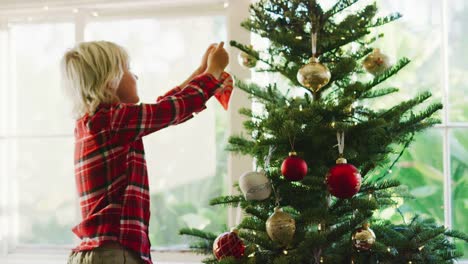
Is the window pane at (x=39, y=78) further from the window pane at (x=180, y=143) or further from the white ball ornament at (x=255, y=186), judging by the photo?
the white ball ornament at (x=255, y=186)

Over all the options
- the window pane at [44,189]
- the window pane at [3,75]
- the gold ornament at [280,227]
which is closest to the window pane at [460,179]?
the gold ornament at [280,227]

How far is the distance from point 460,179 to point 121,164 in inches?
53.6

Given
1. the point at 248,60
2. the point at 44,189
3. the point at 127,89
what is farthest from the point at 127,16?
the point at 127,89

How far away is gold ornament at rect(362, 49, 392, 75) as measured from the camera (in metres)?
1.75

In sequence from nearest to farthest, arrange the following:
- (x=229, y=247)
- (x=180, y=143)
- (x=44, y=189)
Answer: (x=229, y=247), (x=180, y=143), (x=44, y=189)

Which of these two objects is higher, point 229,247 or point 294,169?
point 294,169

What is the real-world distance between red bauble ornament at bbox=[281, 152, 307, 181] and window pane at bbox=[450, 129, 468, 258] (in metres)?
1.06

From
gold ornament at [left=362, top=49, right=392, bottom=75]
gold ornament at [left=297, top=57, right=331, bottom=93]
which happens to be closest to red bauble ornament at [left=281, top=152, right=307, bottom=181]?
gold ornament at [left=297, top=57, right=331, bottom=93]

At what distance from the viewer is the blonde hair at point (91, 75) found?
1.58 metres

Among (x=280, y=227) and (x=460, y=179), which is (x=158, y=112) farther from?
(x=460, y=179)

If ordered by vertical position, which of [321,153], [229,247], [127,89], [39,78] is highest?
[39,78]

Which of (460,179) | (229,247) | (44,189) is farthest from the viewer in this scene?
(44,189)

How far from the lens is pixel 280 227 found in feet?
5.16

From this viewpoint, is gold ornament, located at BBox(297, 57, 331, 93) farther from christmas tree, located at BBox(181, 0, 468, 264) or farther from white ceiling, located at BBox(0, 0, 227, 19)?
white ceiling, located at BBox(0, 0, 227, 19)
